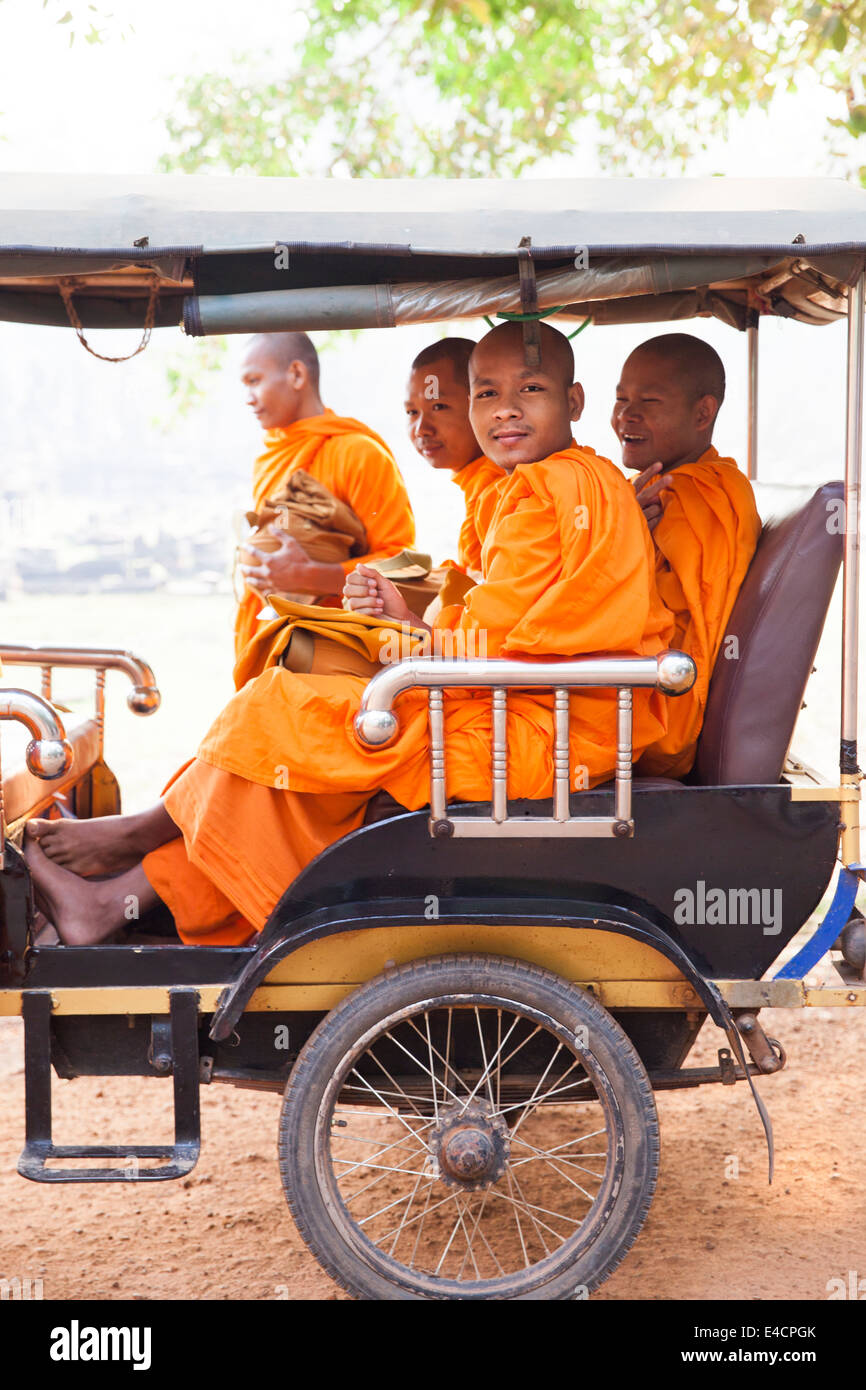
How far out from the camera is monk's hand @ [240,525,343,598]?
400 cm

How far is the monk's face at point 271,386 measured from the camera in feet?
14.4

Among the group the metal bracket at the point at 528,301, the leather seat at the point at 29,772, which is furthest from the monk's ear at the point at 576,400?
the leather seat at the point at 29,772

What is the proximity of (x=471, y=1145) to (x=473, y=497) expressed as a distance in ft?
5.82

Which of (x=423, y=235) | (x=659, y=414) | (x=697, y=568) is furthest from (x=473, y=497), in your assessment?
(x=423, y=235)

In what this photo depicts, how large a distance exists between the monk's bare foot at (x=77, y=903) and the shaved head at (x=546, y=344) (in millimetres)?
1548

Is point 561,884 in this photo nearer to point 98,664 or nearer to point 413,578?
point 413,578

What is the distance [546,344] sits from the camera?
2.87m

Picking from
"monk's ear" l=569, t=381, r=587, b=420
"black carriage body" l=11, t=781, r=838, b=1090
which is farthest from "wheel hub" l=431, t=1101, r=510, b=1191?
"monk's ear" l=569, t=381, r=587, b=420

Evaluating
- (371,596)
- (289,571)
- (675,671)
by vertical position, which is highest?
(289,571)

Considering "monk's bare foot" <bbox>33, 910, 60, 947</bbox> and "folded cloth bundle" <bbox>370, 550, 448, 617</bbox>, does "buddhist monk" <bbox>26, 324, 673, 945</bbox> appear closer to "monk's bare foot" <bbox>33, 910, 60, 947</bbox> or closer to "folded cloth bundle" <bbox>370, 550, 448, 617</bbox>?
"monk's bare foot" <bbox>33, 910, 60, 947</bbox>

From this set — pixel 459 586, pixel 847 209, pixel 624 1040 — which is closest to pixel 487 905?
pixel 624 1040

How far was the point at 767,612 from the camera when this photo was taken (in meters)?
2.73

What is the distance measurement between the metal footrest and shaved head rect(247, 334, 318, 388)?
8.27 feet
